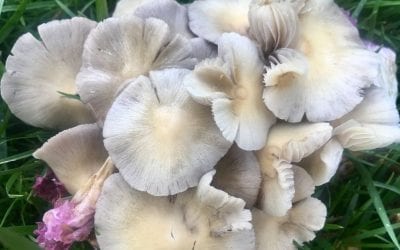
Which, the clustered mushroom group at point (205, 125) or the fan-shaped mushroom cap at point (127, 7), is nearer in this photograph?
the clustered mushroom group at point (205, 125)

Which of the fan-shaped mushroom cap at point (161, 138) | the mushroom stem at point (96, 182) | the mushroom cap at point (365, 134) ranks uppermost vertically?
the fan-shaped mushroom cap at point (161, 138)

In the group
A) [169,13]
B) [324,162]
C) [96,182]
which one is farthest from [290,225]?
[169,13]

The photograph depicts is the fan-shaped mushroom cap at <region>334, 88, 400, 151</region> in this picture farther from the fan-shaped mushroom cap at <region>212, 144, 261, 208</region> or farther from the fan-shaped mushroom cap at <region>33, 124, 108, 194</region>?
the fan-shaped mushroom cap at <region>33, 124, 108, 194</region>

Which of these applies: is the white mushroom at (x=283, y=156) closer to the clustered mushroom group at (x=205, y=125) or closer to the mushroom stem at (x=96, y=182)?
the clustered mushroom group at (x=205, y=125)

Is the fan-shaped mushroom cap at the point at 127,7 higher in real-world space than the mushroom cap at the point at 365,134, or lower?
higher

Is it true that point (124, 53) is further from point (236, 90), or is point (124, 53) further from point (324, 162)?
point (324, 162)

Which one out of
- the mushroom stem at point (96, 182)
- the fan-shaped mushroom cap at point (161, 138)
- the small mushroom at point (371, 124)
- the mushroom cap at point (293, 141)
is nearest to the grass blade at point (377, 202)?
the small mushroom at point (371, 124)

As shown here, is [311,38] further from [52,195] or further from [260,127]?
[52,195]
